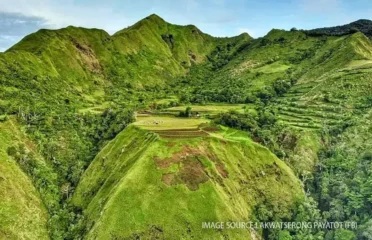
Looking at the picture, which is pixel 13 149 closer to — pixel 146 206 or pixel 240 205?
pixel 146 206

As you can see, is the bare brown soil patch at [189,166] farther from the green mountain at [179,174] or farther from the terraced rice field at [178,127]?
the terraced rice field at [178,127]

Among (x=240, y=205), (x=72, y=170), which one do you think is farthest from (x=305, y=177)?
(x=72, y=170)

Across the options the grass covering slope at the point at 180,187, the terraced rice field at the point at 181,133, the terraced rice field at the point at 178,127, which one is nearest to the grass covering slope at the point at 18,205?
the grass covering slope at the point at 180,187

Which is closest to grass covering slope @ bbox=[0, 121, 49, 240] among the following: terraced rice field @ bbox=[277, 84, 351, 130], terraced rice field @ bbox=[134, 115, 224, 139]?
terraced rice field @ bbox=[134, 115, 224, 139]

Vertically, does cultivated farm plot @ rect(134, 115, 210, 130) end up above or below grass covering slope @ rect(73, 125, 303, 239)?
above

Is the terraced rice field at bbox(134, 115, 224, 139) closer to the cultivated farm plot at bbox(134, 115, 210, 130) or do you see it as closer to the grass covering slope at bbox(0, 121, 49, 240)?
the cultivated farm plot at bbox(134, 115, 210, 130)
